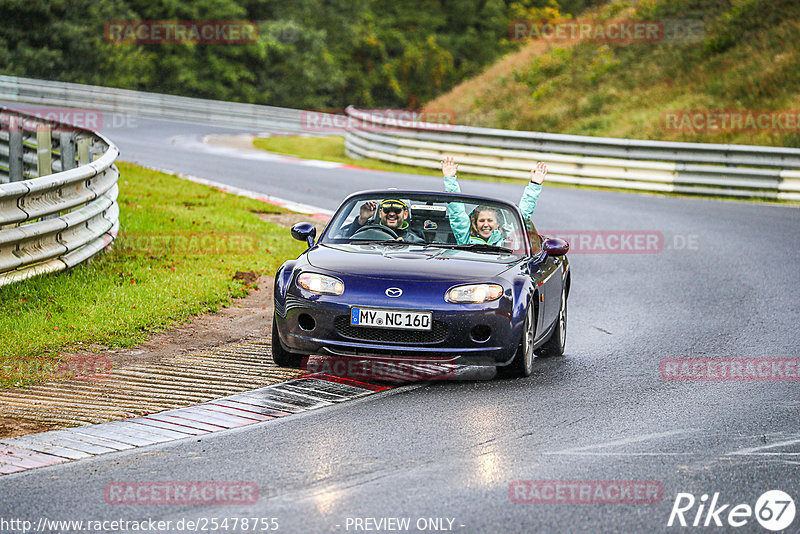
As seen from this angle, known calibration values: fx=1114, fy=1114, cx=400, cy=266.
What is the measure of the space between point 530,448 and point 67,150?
32.3 ft

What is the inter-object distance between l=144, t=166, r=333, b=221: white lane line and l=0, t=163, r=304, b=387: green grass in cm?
91

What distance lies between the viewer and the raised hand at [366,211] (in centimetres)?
881

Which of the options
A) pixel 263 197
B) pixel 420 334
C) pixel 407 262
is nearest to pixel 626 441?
pixel 420 334

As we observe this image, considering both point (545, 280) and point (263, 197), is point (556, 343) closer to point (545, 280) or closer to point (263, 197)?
point (545, 280)

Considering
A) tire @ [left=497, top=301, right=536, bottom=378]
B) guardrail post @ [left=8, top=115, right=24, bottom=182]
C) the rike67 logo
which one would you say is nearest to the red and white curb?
tire @ [left=497, top=301, right=536, bottom=378]

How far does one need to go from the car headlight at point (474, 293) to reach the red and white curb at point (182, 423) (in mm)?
786

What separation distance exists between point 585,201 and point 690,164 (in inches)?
144

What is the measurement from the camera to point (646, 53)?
35469 millimetres

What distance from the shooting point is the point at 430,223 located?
900cm

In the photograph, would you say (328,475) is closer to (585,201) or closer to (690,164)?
(585,201)

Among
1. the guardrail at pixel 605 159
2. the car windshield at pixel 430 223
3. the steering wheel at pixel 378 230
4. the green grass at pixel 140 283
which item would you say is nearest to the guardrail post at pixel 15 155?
the green grass at pixel 140 283

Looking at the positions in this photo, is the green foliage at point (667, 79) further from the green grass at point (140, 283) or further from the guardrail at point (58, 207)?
the guardrail at point (58, 207)

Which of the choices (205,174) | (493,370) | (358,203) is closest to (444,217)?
(358,203)

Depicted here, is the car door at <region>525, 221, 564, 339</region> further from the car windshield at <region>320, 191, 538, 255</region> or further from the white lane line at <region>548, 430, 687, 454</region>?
the white lane line at <region>548, 430, 687, 454</region>
